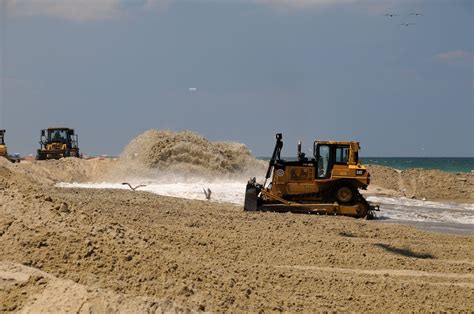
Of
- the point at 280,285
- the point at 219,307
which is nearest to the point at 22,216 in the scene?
the point at 219,307

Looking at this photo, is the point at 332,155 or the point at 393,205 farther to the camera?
the point at 393,205

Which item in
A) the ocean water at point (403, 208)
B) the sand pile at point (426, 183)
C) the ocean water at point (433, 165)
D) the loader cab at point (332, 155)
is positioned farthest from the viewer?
the ocean water at point (433, 165)

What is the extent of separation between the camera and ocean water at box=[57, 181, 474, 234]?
62.3 feet

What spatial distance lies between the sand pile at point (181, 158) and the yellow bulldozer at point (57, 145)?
7819 mm

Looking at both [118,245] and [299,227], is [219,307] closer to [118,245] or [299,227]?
[118,245]

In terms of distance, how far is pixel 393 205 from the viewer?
2439 centimetres

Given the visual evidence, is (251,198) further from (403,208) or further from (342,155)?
(403,208)

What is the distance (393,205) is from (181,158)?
34.8 ft

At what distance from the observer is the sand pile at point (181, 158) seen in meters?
30.2

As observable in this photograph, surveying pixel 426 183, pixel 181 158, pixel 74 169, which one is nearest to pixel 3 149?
pixel 74 169

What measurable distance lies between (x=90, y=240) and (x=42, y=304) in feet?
3.98

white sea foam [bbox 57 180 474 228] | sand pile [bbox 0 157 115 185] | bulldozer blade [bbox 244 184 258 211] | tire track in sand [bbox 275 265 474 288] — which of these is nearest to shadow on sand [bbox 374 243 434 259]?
tire track in sand [bbox 275 265 474 288]

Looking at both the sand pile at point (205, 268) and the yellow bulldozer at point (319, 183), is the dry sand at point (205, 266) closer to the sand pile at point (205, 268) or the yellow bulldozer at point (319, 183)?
the sand pile at point (205, 268)

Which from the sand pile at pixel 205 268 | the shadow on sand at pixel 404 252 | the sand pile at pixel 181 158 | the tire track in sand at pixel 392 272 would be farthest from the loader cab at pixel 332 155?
Result: the sand pile at pixel 181 158
